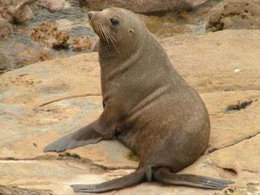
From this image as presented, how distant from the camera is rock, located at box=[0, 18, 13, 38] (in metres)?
11.9

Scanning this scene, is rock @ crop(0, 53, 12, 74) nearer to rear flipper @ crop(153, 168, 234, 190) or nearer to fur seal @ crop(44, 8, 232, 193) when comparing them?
fur seal @ crop(44, 8, 232, 193)

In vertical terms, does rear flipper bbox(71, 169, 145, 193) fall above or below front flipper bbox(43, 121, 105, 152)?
above

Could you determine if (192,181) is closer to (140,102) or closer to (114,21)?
(140,102)

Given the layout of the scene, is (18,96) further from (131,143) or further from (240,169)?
(240,169)

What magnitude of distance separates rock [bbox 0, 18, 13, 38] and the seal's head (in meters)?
5.29

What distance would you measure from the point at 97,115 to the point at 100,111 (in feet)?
0.38

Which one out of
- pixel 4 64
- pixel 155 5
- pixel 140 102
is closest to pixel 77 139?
pixel 140 102

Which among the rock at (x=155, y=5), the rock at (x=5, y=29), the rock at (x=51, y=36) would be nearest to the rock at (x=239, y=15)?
the rock at (x=155, y=5)

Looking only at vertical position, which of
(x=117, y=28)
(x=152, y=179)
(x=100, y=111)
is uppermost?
(x=117, y=28)

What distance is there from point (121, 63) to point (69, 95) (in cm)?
131

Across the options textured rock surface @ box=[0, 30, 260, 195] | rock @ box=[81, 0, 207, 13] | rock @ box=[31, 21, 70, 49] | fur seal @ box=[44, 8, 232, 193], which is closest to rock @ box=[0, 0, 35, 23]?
rock @ box=[31, 21, 70, 49]

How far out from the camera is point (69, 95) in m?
8.03

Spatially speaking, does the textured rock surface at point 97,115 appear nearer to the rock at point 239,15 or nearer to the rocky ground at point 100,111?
the rocky ground at point 100,111

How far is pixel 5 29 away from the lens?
11.9 m
